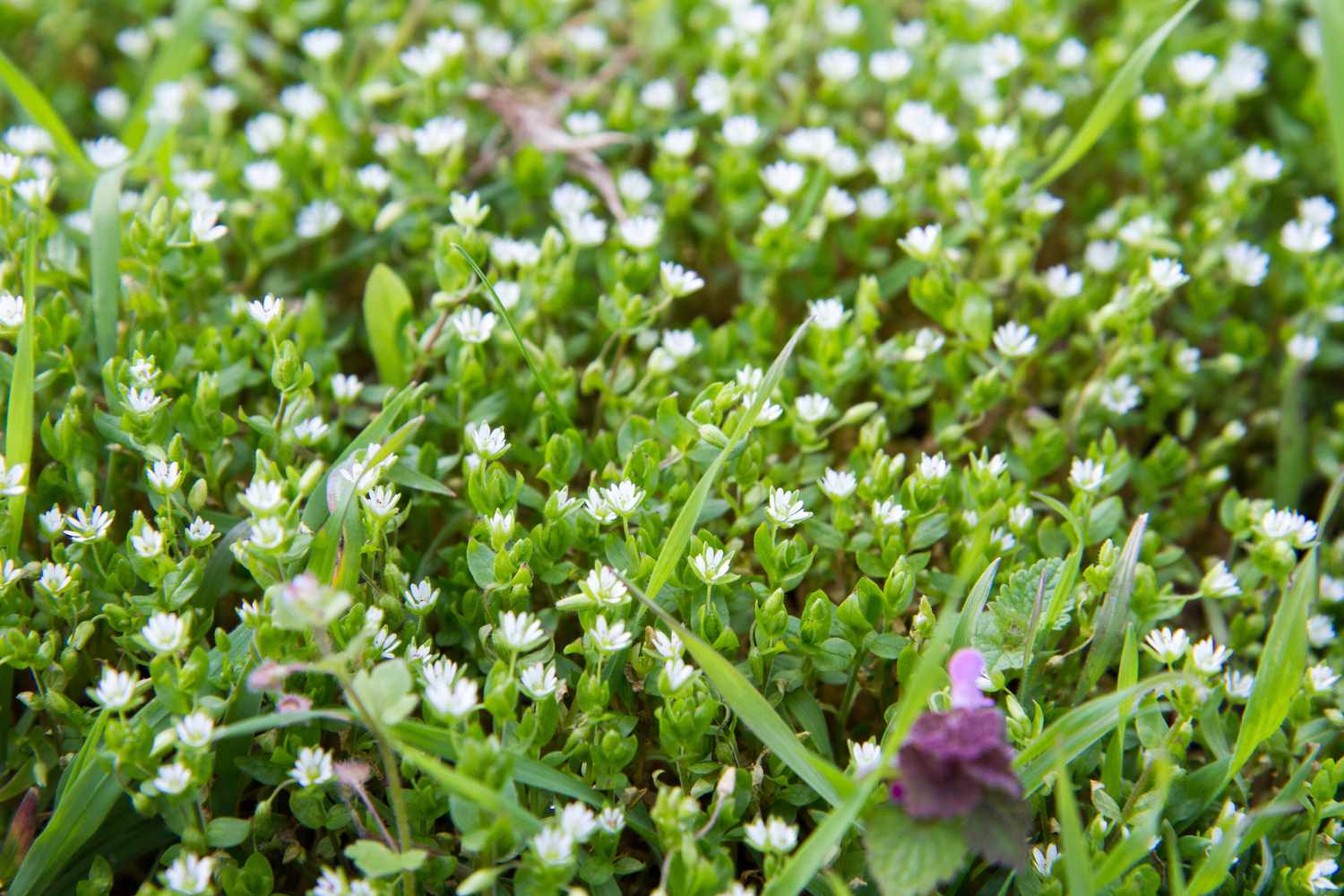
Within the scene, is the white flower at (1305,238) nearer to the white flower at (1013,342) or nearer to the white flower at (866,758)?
the white flower at (1013,342)

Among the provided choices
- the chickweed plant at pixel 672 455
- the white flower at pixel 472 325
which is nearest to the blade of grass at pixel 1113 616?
the chickweed plant at pixel 672 455

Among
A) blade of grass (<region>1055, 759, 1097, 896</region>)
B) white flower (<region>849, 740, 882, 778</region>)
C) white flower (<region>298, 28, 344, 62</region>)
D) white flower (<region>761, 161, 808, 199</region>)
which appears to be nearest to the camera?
blade of grass (<region>1055, 759, 1097, 896</region>)

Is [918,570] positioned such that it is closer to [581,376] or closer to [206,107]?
[581,376]

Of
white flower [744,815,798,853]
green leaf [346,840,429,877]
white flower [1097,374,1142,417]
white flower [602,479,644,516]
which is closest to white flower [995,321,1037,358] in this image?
white flower [1097,374,1142,417]

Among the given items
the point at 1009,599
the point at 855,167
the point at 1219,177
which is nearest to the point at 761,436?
the point at 1009,599

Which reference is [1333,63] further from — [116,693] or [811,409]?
[116,693]

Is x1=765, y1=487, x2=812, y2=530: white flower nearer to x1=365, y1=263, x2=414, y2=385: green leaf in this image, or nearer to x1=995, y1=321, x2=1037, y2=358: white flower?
x1=995, y1=321, x2=1037, y2=358: white flower
